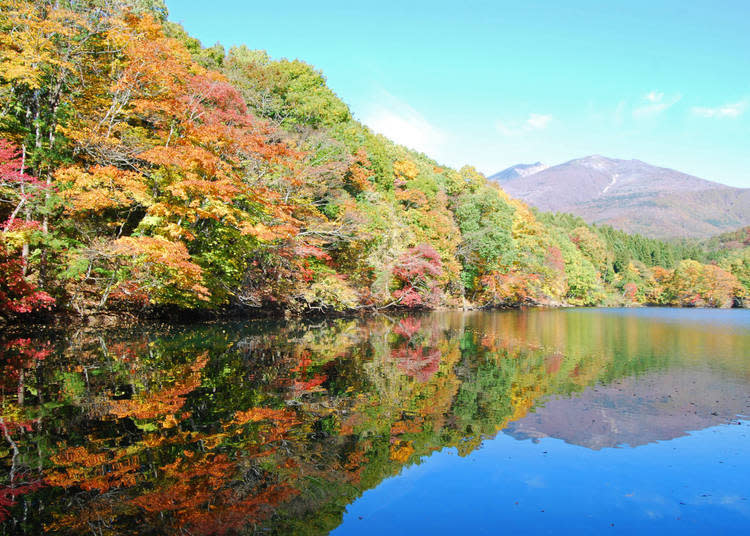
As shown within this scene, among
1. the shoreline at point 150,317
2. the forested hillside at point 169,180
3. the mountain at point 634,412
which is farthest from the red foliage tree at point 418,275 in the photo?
the mountain at point 634,412

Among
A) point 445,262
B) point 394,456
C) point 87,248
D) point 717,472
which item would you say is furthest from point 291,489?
point 445,262

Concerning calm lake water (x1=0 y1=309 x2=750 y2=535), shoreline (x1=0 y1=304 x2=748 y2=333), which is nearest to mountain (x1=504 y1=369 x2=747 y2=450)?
calm lake water (x1=0 y1=309 x2=750 y2=535)

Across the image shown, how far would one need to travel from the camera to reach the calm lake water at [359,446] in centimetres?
398

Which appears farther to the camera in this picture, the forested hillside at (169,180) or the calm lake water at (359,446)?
the forested hillside at (169,180)

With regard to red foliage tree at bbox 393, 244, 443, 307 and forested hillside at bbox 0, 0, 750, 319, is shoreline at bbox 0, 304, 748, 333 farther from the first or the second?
red foliage tree at bbox 393, 244, 443, 307

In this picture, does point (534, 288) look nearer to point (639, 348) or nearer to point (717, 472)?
point (639, 348)

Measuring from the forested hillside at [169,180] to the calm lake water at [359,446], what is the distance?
4.46 m

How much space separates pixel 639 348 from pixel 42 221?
1989 cm

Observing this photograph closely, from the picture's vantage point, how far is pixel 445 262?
1416 inches

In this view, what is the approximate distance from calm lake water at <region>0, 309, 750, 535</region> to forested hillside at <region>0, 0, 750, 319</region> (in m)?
4.46

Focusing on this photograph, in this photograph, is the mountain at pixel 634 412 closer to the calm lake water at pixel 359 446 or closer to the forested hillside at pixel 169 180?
the calm lake water at pixel 359 446

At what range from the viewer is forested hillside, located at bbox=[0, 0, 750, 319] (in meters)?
13.6

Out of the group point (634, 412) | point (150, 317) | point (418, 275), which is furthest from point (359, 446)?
point (418, 275)

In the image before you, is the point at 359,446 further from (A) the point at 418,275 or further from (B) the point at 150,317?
(A) the point at 418,275
